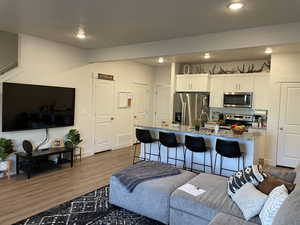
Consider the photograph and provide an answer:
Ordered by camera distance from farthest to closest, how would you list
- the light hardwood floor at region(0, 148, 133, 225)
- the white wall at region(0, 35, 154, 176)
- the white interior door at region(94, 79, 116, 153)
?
the white interior door at region(94, 79, 116, 153) → the white wall at region(0, 35, 154, 176) → the light hardwood floor at region(0, 148, 133, 225)

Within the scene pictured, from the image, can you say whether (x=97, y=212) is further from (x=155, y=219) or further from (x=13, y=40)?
(x=13, y=40)

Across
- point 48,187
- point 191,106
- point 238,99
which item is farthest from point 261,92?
point 48,187

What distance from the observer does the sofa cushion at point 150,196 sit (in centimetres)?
274

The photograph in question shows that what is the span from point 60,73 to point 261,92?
492 cm

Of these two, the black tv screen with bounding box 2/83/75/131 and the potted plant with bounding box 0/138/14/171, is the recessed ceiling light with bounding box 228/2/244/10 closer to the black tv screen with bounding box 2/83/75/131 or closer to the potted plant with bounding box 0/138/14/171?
the black tv screen with bounding box 2/83/75/131

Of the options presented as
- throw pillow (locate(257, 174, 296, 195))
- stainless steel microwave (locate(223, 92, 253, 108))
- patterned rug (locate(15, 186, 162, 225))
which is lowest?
patterned rug (locate(15, 186, 162, 225))

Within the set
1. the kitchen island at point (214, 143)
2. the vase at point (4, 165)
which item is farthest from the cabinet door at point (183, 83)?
the vase at point (4, 165)

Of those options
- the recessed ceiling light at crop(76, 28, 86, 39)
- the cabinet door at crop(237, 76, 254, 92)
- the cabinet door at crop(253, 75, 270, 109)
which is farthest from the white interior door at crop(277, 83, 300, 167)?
the recessed ceiling light at crop(76, 28, 86, 39)

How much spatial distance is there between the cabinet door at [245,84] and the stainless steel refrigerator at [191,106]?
0.92 meters

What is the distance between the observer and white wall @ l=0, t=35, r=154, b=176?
453cm

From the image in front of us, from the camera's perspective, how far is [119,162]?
5578 millimetres

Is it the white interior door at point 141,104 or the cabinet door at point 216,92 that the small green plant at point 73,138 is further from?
the cabinet door at point 216,92

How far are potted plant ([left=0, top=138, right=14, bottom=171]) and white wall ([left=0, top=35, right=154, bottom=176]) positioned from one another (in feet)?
0.83

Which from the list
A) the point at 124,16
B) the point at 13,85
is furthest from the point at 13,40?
the point at 124,16
